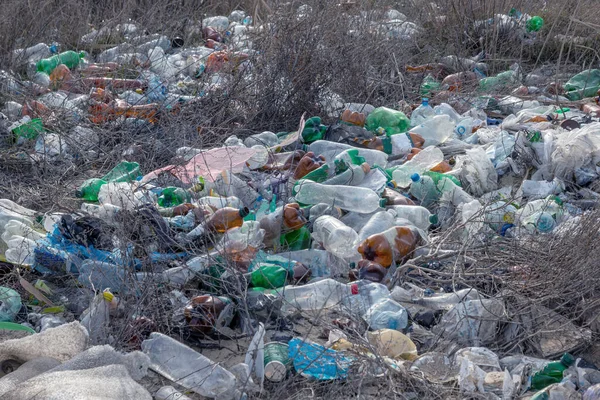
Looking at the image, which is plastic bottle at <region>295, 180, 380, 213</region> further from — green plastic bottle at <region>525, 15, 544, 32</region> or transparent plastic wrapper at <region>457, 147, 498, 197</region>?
green plastic bottle at <region>525, 15, 544, 32</region>

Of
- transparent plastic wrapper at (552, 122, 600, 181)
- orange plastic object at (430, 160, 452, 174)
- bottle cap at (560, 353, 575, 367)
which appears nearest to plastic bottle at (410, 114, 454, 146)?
orange plastic object at (430, 160, 452, 174)

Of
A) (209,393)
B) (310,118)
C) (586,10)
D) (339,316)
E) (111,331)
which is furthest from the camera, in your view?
(586,10)

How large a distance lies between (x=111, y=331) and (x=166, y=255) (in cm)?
68

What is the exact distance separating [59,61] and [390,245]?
4.29 metres

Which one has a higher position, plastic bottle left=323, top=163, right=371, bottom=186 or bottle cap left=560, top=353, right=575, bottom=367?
bottle cap left=560, top=353, right=575, bottom=367

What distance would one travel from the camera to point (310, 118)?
5.77m

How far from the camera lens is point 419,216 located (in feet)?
14.8

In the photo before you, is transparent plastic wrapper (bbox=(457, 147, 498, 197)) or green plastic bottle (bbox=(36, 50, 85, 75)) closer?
transparent plastic wrapper (bbox=(457, 147, 498, 197))

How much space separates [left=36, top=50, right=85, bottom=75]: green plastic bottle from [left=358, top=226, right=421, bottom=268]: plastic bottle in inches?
161

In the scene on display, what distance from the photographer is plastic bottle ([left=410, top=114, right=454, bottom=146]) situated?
5773mm

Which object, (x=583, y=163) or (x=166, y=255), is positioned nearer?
(x=166, y=255)

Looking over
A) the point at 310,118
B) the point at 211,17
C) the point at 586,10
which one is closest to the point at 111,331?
the point at 310,118

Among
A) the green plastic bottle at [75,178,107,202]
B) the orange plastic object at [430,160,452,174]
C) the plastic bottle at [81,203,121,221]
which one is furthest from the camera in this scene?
the orange plastic object at [430,160,452,174]

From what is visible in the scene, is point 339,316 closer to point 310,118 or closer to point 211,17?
point 310,118
